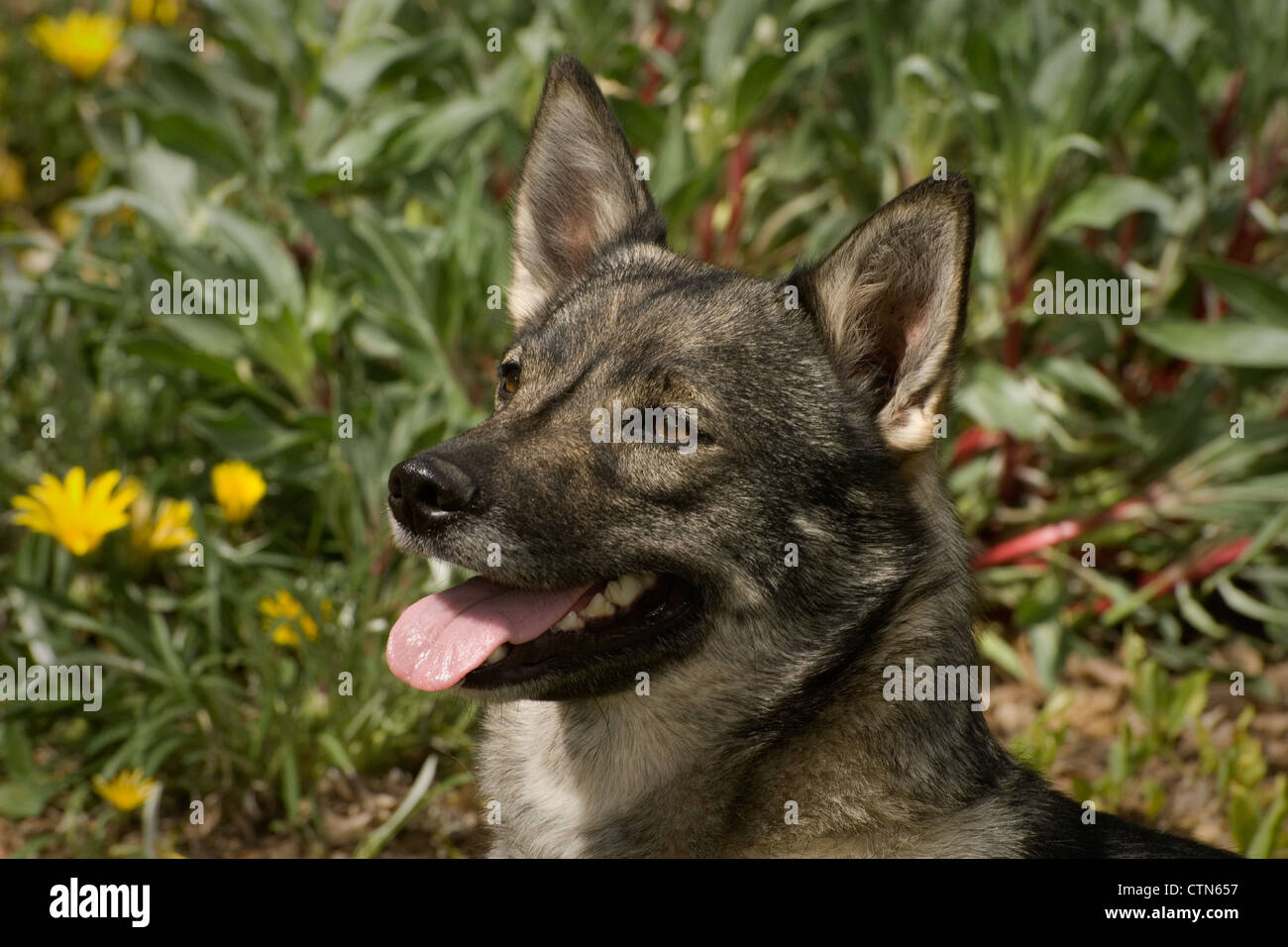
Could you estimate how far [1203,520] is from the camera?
5.09 m

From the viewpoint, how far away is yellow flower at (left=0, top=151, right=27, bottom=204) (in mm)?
7070

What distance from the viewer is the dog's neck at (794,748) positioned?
3211 mm

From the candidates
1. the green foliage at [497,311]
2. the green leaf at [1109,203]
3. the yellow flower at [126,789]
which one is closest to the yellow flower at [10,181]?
the green foliage at [497,311]

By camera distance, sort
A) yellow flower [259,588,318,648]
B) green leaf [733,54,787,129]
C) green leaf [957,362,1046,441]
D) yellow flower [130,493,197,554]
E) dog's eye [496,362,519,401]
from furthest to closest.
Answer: green leaf [733,54,787,129] → green leaf [957,362,1046,441] → yellow flower [130,493,197,554] → yellow flower [259,588,318,648] → dog's eye [496,362,519,401]

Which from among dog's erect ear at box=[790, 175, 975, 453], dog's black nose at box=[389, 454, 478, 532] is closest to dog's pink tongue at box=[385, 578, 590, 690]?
dog's black nose at box=[389, 454, 478, 532]

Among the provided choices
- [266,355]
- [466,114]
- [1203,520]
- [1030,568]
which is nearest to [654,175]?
[466,114]

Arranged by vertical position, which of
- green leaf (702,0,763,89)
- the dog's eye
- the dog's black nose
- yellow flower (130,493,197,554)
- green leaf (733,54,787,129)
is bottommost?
the dog's black nose

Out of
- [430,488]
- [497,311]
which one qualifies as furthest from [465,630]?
[497,311]

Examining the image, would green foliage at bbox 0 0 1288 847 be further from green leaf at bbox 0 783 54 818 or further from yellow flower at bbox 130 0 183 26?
yellow flower at bbox 130 0 183 26

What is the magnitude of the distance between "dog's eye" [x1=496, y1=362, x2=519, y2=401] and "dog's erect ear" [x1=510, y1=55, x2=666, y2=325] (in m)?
0.41

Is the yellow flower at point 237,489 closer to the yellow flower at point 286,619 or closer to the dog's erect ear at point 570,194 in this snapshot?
the yellow flower at point 286,619

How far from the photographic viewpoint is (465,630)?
315 centimetres

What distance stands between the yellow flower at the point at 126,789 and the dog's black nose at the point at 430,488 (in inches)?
63.4
